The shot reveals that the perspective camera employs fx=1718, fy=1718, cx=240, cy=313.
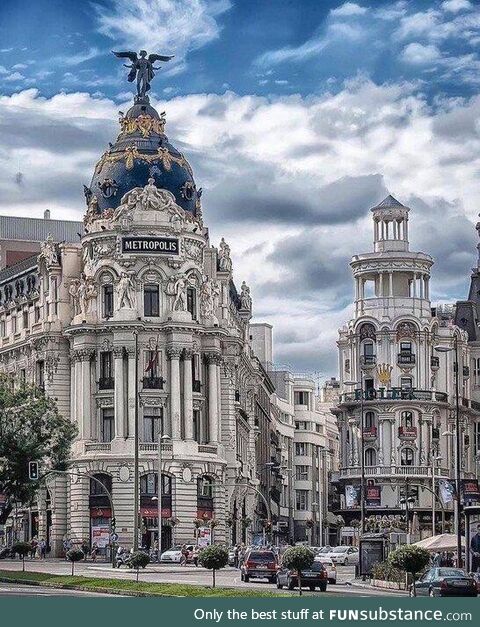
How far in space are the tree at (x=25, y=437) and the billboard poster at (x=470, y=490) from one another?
198ft

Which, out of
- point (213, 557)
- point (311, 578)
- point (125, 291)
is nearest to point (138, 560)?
point (311, 578)

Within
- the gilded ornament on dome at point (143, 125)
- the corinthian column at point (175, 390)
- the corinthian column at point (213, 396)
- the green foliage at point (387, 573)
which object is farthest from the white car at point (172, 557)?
the gilded ornament on dome at point (143, 125)

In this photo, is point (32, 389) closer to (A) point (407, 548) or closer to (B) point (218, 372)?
(B) point (218, 372)

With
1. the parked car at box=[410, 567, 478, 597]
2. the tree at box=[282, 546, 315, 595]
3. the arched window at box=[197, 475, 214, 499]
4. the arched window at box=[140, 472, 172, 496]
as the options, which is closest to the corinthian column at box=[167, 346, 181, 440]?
the arched window at box=[140, 472, 172, 496]

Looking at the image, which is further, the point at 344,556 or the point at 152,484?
the point at 152,484

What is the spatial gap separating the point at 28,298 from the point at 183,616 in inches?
4187

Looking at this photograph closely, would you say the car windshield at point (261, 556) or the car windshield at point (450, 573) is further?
the car windshield at point (261, 556)

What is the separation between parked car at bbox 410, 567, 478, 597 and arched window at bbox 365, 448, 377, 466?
10101 centimetres

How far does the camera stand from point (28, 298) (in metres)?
142

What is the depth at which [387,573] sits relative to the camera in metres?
77.9

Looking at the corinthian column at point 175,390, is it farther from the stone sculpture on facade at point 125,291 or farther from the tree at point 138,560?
the tree at point 138,560

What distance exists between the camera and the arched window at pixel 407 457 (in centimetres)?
16338

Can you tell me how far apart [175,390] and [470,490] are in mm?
49414

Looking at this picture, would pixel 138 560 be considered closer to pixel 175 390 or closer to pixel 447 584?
pixel 447 584
